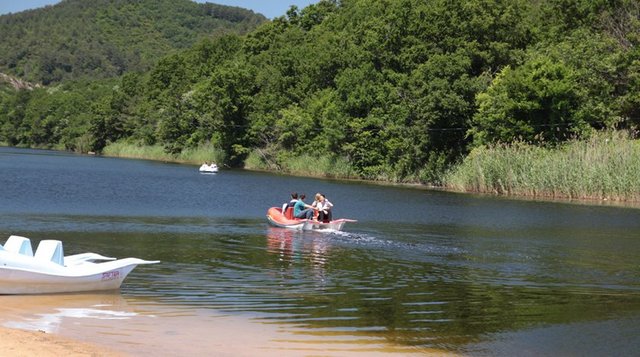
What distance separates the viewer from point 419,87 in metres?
66.5

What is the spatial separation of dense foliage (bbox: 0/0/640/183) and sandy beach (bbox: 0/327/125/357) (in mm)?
46841

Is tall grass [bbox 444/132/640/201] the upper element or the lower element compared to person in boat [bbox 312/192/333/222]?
upper

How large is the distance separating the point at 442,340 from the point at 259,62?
298 ft

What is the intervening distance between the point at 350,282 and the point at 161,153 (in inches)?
3609

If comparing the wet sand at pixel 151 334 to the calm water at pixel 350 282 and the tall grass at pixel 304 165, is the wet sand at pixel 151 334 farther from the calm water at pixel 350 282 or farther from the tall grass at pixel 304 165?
the tall grass at pixel 304 165

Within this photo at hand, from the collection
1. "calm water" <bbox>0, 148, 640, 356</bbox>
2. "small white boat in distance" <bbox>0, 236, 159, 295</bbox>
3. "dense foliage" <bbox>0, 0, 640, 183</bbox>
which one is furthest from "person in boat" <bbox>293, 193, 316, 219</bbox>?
"dense foliage" <bbox>0, 0, 640, 183</bbox>

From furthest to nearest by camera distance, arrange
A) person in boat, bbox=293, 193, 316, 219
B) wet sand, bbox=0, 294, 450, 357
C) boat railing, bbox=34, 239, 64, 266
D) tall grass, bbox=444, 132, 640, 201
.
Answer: tall grass, bbox=444, 132, 640, 201 → person in boat, bbox=293, 193, 316, 219 → boat railing, bbox=34, 239, 64, 266 → wet sand, bbox=0, 294, 450, 357

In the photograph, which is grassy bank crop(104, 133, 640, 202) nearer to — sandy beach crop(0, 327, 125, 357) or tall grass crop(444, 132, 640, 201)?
tall grass crop(444, 132, 640, 201)

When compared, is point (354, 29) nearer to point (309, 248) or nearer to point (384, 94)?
point (384, 94)

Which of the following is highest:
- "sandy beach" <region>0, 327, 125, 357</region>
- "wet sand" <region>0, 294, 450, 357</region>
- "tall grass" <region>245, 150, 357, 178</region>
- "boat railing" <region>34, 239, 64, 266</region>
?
"tall grass" <region>245, 150, 357, 178</region>

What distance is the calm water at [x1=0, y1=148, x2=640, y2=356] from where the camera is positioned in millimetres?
13203

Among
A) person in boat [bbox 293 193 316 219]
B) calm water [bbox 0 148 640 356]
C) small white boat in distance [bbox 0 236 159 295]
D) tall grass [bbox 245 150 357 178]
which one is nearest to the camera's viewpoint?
calm water [bbox 0 148 640 356]

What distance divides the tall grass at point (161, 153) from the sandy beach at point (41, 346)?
81.4m

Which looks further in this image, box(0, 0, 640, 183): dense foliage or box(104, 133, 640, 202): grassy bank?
box(0, 0, 640, 183): dense foliage
